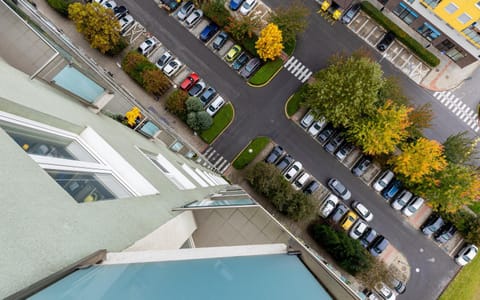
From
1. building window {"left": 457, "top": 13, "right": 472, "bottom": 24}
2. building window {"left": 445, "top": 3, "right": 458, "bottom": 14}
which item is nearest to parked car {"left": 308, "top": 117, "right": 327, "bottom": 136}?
building window {"left": 445, "top": 3, "right": 458, "bottom": 14}

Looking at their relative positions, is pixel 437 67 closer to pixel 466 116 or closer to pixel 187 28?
pixel 466 116

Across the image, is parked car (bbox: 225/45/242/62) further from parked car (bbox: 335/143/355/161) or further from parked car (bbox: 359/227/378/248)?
parked car (bbox: 359/227/378/248)

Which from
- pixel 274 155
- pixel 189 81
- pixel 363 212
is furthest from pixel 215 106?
pixel 363 212

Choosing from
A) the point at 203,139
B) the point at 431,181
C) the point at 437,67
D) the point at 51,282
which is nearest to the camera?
the point at 51,282

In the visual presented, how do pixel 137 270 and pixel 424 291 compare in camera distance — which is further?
pixel 424 291

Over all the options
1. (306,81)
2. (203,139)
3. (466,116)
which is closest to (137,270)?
(203,139)

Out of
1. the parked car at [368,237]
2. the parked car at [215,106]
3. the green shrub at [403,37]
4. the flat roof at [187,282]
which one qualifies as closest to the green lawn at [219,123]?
the parked car at [215,106]
